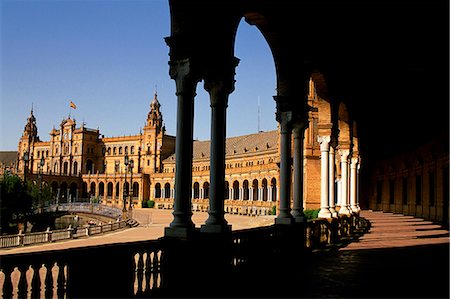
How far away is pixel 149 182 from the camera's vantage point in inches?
4203

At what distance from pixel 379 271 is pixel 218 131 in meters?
4.26

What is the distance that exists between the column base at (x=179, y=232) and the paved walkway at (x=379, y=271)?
2.01m

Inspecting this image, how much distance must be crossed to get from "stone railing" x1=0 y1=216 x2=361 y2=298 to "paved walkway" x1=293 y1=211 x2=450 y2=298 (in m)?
0.66

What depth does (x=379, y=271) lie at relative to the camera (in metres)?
9.30

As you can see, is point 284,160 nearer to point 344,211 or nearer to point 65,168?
point 344,211

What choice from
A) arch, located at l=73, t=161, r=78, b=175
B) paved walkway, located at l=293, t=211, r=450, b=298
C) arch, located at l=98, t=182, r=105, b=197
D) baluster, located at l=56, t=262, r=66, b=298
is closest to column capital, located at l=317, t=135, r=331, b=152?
paved walkway, located at l=293, t=211, r=450, b=298

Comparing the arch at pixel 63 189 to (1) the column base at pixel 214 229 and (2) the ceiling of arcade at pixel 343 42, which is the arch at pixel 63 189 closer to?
(2) the ceiling of arcade at pixel 343 42

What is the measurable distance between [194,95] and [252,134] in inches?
3513

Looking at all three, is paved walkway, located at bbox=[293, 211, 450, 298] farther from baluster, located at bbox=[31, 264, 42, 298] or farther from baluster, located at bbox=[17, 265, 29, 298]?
baluster, located at bbox=[17, 265, 29, 298]

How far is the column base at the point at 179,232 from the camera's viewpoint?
25.2 feet

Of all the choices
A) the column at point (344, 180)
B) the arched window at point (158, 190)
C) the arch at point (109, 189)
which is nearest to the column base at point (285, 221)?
the column at point (344, 180)

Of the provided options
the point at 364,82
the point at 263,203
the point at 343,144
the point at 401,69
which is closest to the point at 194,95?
the point at 401,69

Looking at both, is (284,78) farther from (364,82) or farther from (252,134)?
(252,134)

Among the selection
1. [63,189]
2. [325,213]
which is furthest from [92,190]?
[325,213]
